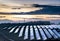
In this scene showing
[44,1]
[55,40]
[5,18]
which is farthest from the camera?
[5,18]

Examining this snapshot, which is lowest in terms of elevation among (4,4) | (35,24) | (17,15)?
(35,24)

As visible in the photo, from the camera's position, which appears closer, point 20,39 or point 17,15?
point 20,39

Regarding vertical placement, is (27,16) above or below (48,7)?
below

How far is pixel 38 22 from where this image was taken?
2506mm

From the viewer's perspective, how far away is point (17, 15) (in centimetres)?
245

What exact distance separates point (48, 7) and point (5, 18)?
76 centimetres

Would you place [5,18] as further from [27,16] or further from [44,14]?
[44,14]

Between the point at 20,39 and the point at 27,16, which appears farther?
the point at 27,16

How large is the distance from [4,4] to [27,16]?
445 mm

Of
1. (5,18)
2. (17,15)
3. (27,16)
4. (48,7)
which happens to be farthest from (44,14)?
(5,18)

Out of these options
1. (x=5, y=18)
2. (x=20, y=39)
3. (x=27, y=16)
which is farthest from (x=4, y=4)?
(x=20, y=39)

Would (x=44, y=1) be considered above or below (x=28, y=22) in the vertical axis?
above

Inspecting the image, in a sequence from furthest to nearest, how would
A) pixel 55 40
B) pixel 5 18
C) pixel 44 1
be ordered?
pixel 5 18, pixel 44 1, pixel 55 40

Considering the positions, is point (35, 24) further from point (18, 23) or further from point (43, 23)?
point (18, 23)
